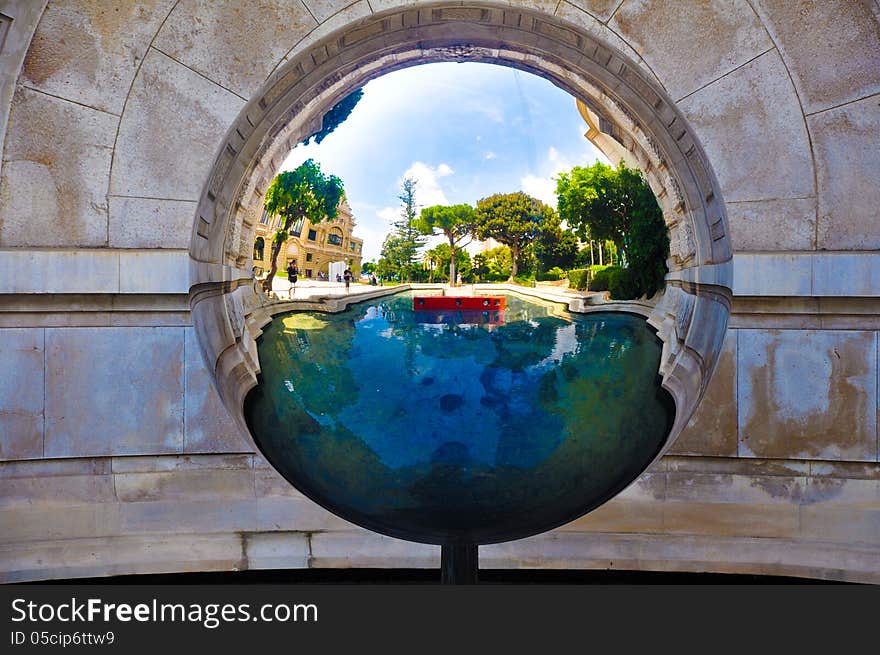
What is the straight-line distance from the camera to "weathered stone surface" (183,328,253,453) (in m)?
3.91

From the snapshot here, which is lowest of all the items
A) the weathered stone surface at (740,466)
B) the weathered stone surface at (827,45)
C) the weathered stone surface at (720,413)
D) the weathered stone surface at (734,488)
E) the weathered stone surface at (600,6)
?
the weathered stone surface at (734,488)

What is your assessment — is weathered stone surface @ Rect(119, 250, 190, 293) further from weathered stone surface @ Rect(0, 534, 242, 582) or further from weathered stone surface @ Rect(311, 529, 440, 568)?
weathered stone surface @ Rect(311, 529, 440, 568)

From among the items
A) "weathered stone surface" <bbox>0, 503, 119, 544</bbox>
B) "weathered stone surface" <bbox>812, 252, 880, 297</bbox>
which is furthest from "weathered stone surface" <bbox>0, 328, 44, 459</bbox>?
"weathered stone surface" <bbox>812, 252, 880, 297</bbox>

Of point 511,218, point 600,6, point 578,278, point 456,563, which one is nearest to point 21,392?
point 456,563

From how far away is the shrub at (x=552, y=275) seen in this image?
14.6 feet

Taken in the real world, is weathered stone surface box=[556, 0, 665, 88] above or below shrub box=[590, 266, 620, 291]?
above

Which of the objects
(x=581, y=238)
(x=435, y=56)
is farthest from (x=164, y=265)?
(x=581, y=238)

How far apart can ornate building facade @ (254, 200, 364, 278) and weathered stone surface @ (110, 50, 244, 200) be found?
0.73 meters

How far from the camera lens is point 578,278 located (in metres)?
4.44

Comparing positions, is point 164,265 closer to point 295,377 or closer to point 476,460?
point 295,377

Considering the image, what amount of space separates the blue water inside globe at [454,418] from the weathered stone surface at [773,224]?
1541 millimetres

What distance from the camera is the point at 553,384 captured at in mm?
4121

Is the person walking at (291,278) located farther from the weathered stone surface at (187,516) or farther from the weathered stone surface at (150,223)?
the weathered stone surface at (187,516)

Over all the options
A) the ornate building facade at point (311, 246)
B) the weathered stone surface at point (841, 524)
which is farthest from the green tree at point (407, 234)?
the weathered stone surface at point (841, 524)
